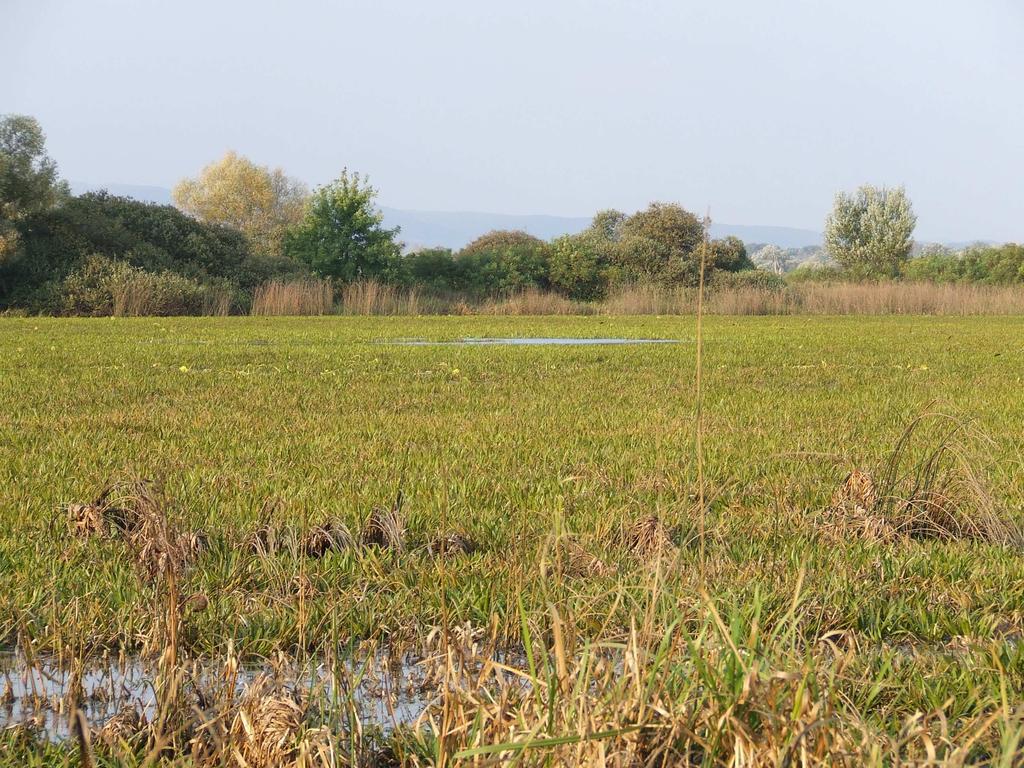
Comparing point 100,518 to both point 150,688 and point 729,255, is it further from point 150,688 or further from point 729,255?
point 729,255

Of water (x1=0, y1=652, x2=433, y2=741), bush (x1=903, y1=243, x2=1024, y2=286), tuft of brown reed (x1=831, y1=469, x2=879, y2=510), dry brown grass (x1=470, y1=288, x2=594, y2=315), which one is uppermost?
bush (x1=903, y1=243, x2=1024, y2=286)

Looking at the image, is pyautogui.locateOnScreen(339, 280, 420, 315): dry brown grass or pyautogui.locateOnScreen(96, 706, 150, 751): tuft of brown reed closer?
pyautogui.locateOnScreen(96, 706, 150, 751): tuft of brown reed

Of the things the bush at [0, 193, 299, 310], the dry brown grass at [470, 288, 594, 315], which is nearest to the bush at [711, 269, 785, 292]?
the dry brown grass at [470, 288, 594, 315]

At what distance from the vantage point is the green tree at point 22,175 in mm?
32938

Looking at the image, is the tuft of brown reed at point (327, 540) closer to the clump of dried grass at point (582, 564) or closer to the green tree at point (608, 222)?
the clump of dried grass at point (582, 564)

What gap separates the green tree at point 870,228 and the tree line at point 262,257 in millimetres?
13358

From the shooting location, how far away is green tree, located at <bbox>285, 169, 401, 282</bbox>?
39781 millimetres

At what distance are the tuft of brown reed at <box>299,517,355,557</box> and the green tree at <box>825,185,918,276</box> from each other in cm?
7119

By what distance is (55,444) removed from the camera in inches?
233

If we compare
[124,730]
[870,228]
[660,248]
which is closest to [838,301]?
[660,248]

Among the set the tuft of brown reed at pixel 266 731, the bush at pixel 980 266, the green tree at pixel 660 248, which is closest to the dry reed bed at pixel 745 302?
the green tree at pixel 660 248

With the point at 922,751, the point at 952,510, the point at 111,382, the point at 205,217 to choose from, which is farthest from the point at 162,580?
the point at 205,217

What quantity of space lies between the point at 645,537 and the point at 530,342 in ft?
42.8

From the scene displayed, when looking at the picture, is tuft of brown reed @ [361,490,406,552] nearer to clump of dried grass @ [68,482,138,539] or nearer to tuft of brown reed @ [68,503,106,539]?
clump of dried grass @ [68,482,138,539]
